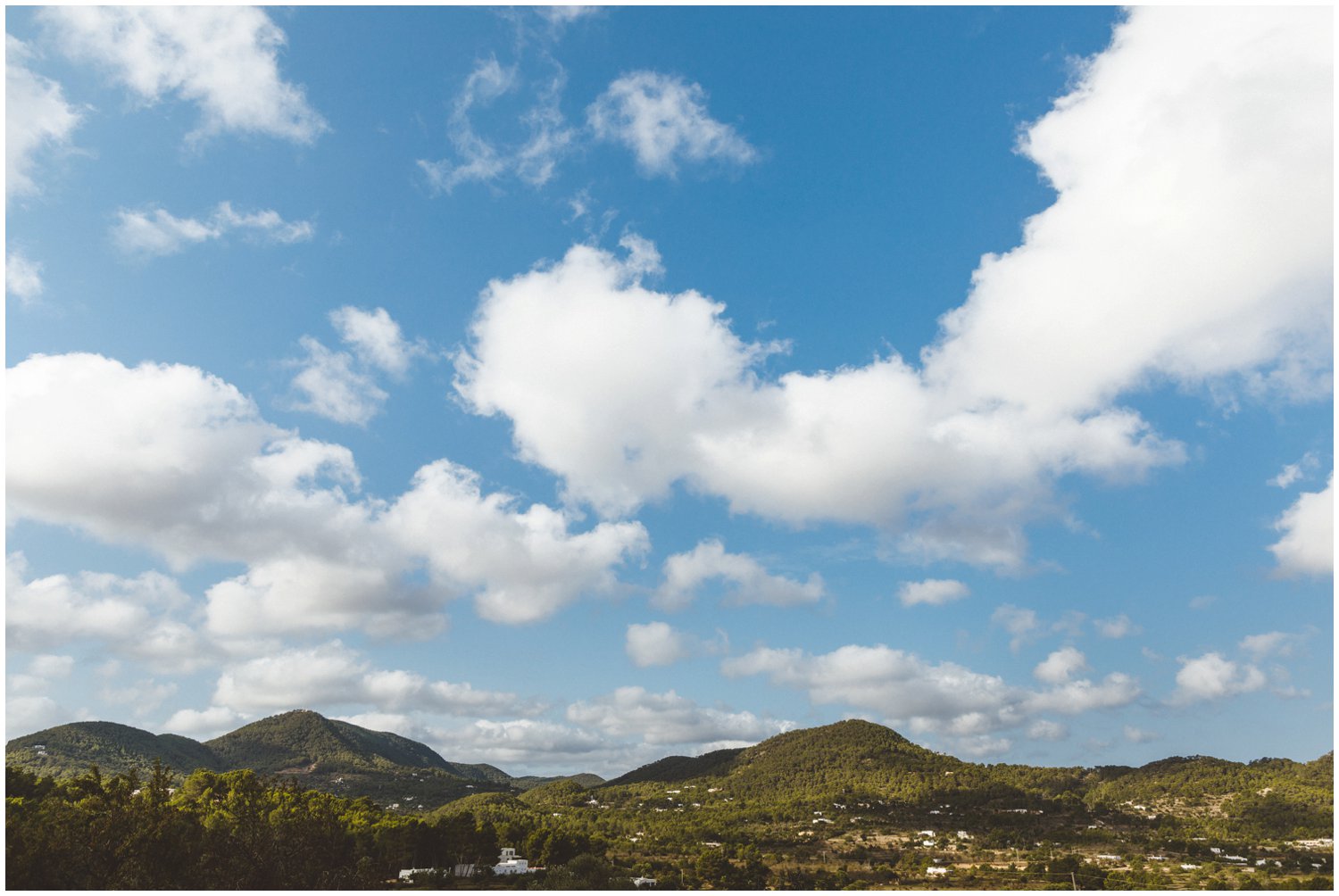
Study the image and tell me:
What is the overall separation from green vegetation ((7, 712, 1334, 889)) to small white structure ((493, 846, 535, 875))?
152cm

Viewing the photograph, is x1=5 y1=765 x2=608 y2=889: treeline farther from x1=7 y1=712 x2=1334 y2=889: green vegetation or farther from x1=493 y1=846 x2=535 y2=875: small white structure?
x1=493 y1=846 x2=535 y2=875: small white structure

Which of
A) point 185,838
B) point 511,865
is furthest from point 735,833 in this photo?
point 185,838

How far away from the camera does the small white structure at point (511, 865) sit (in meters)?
71.2

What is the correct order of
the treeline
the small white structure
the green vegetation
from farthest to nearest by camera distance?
the small white structure < the green vegetation < the treeline

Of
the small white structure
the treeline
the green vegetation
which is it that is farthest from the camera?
the small white structure

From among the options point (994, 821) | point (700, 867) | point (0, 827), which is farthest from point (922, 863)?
point (0, 827)

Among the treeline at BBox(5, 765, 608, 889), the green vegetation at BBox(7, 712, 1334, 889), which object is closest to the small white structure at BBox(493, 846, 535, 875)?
the green vegetation at BBox(7, 712, 1334, 889)

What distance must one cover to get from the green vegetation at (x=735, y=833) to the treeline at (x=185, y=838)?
11 centimetres

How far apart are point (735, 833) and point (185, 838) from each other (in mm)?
109936

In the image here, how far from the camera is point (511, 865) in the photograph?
74.2 m

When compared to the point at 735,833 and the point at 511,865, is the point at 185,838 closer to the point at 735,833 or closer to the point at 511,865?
the point at 511,865

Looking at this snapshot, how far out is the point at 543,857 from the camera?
77875mm

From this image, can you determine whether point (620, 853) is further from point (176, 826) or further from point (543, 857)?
point (176, 826)

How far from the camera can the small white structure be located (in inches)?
2805
